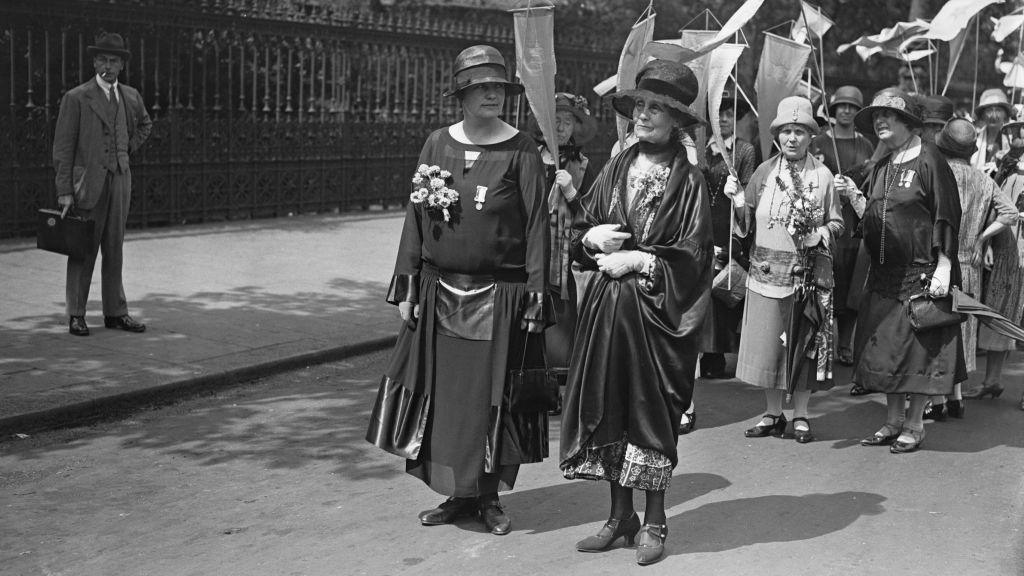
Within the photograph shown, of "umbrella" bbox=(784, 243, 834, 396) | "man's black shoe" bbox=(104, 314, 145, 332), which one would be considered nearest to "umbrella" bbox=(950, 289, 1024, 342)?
"umbrella" bbox=(784, 243, 834, 396)

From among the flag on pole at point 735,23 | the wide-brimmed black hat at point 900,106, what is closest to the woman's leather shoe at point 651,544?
the flag on pole at point 735,23

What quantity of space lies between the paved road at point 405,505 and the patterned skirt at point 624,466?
33 cm

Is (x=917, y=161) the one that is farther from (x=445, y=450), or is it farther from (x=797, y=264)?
(x=445, y=450)

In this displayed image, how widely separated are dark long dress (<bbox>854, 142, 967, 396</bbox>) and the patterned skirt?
2500mm

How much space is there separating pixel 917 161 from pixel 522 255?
9.17 ft

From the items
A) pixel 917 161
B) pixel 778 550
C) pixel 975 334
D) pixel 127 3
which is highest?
pixel 127 3

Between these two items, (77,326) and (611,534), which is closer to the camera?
(611,534)

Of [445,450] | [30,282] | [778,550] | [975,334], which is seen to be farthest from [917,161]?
[30,282]

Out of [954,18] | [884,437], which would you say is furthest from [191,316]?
[954,18]

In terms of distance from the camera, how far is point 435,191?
17.9ft

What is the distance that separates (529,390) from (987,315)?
2.75 m

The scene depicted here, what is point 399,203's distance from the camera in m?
17.1

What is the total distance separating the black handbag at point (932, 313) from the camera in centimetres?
714

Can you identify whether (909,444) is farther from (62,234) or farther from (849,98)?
(62,234)
